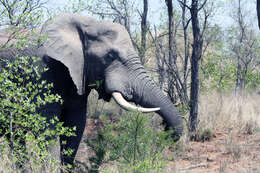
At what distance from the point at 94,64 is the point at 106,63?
193mm

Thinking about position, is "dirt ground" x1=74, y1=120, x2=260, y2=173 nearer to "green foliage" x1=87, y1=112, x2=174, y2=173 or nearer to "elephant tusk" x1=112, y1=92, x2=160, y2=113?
"green foliage" x1=87, y1=112, x2=174, y2=173

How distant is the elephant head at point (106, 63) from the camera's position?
5895mm

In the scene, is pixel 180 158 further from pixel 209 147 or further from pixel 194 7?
pixel 194 7

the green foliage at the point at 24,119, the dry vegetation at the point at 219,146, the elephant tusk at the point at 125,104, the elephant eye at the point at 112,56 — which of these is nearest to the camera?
the green foliage at the point at 24,119

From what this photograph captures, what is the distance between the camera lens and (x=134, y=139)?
507 cm

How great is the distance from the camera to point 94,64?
6.09 metres

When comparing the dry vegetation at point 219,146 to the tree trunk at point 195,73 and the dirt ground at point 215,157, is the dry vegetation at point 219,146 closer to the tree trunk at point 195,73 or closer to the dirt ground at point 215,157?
the dirt ground at point 215,157

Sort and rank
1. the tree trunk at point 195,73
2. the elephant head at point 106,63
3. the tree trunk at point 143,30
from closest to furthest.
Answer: the elephant head at point 106,63
the tree trunk at point 195,73
the tree trunk at point 143,30

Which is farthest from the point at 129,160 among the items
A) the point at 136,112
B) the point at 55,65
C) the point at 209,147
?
the point at 209,147

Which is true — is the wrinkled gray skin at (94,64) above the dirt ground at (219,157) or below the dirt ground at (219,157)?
above

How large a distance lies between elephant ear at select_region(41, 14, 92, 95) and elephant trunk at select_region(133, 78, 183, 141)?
0.96 m

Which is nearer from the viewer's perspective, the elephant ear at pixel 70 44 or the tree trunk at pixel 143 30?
the elephant ear at pixel 70 44

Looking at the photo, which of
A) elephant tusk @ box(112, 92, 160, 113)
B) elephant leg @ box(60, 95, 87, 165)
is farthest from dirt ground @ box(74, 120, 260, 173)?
elephant tusk @ box(112, 92, 160, 113)

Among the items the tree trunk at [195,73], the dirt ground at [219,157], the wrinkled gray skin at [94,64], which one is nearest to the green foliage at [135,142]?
the wrinkled gray skin at [94,64]
